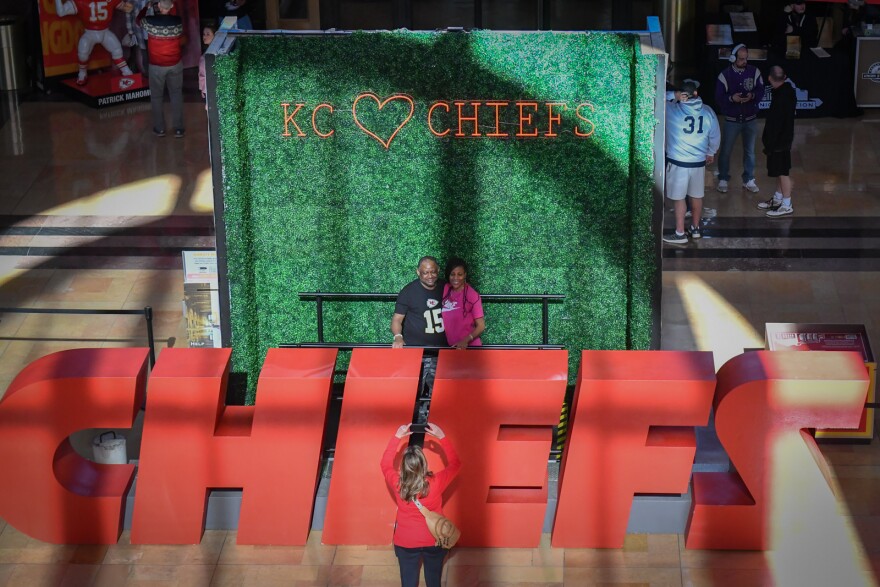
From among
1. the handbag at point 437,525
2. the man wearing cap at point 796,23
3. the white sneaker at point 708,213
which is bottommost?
the handbag at point 437,525

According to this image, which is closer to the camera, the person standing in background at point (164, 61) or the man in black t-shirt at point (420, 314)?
the man in black t-shirt at point (420, 314)

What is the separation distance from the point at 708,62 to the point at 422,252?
817 cm

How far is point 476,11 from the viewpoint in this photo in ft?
61.7

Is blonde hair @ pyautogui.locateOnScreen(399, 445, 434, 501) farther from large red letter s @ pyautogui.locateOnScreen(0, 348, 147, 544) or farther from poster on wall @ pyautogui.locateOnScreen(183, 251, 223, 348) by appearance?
poster on wall @ pyautogui.locateOnScreen(183, 251, 223, 348)

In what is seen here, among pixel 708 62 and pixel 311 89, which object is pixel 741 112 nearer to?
pixel 708 62

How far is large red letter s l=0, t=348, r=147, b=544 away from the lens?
862cm

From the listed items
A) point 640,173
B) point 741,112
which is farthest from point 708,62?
point 640,173

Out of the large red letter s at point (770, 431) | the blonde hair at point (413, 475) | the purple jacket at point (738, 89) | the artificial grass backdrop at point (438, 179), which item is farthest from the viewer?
the purple jacket at point (738, 89)

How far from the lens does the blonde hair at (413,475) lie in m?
7.54

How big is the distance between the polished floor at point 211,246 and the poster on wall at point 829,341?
0.12m

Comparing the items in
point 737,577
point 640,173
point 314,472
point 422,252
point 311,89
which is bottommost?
point 737,577

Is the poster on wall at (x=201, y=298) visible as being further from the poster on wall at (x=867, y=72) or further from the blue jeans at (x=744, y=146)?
the poster on wall at (x=867, y=72)

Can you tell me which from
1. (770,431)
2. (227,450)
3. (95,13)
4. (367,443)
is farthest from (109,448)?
(95,13)

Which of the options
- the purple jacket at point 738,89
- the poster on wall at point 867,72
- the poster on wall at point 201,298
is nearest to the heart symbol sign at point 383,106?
the poster on wall at point 201,298
